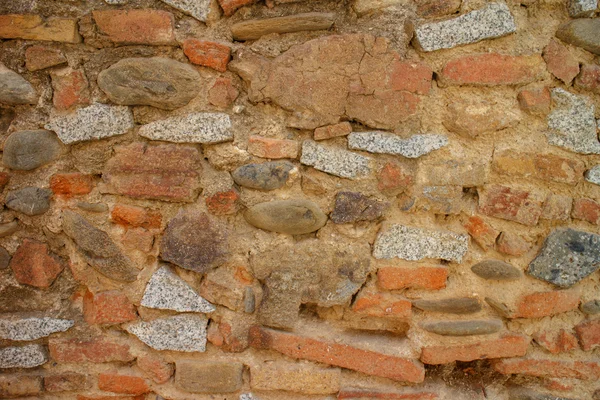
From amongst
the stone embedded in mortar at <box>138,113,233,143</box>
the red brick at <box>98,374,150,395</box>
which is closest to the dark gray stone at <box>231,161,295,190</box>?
the stone embedded in mortar at <box>138,113,233,143</box>

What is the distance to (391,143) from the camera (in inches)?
59.8

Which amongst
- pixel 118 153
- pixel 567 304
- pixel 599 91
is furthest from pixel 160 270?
pixel 599 91

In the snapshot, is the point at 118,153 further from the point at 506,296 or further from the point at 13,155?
the point at 506,296

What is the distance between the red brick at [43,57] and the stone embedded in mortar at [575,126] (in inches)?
56.6

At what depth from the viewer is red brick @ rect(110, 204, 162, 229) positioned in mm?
1580

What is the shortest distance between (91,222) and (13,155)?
304mm

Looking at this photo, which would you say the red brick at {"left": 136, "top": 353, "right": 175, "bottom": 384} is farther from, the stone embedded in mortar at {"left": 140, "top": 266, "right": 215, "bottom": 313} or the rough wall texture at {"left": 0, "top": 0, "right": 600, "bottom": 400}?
the stone embedded in mortar at {"left": 140, "top": 266, "right": 215, "bottom": 313}

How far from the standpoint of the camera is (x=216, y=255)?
159 cm

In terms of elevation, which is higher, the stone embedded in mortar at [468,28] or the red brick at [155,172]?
the stone embedded in mortar at [468,28]

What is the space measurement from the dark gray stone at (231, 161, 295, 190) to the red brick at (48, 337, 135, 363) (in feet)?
2.19

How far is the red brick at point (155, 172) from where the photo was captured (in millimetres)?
1547

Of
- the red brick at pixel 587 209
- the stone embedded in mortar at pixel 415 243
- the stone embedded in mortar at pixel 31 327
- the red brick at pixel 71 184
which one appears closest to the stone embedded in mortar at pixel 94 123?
the red brick at pixel 71 184

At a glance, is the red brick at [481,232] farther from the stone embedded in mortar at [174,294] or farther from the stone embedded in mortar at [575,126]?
the stone embedded in mortar at [174,294]

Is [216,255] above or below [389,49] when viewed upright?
below
